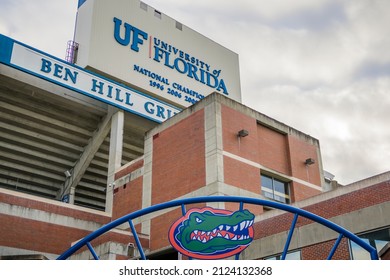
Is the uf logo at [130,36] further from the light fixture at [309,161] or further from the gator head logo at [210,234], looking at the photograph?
the gator head logo at [210,234]

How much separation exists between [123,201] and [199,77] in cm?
1940

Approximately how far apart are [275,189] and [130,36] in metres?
22.4

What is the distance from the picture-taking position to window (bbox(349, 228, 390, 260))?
23328 millimetres

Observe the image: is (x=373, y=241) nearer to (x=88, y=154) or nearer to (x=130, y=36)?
(x=88, y=154)

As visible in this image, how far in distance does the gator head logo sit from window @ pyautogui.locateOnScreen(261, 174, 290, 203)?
21.0 m

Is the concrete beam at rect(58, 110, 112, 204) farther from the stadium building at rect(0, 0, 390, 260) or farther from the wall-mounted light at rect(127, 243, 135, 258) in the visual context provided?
the wall-mounted light at rect(127, 243, 135, 258)

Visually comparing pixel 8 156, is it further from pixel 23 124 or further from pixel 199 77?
pixel 199 77

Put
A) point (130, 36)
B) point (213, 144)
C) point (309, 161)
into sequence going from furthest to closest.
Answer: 1. point (130, 36)
2. point (309, 161)
3. point (213, 144)

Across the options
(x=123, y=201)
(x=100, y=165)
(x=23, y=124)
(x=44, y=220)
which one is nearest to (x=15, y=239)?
(x=44, y=220)

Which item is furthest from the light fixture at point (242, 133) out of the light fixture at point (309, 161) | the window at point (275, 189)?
the light fixture at point (309, 161)

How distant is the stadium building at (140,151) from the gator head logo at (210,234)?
959 cm

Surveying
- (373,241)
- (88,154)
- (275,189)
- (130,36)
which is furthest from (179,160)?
(130,36)

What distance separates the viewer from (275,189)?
127ft

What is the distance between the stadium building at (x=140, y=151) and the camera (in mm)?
28266
